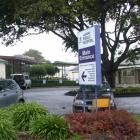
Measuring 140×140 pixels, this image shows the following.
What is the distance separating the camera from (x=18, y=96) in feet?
68.0

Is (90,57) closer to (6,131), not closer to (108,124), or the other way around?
(108,124)

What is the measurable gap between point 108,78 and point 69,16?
9.42m

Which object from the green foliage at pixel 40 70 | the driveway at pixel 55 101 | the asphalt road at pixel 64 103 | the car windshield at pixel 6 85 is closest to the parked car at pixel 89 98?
the asphalt road at pixel 64 103

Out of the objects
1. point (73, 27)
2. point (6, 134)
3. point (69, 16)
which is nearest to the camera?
point (6, 134)

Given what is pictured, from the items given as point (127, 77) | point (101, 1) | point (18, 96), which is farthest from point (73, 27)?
point (127, 77)

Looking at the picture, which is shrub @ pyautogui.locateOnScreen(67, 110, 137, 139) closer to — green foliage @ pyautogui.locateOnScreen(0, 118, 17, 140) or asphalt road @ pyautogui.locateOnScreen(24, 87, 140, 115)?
green foliage @ pyautogui.locateOnScreen(0, 118, 17, 140)

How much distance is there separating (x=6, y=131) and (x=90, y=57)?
3389mm

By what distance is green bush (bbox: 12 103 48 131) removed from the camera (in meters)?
11.3

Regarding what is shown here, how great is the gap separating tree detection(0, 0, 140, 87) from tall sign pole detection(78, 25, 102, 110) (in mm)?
18534

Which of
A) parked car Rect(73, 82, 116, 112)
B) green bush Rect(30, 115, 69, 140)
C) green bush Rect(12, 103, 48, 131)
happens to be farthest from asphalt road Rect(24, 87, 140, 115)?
green bush Rect(30, 115, 69, 140)

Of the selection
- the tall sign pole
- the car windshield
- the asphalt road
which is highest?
the tall sign pole

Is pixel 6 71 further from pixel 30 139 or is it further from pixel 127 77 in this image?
pixel 30 139

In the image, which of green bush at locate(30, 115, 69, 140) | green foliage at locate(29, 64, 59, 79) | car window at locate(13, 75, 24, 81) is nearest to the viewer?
green bush at locate(30, 115, 69, 140)

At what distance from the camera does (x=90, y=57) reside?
40.9 feet
